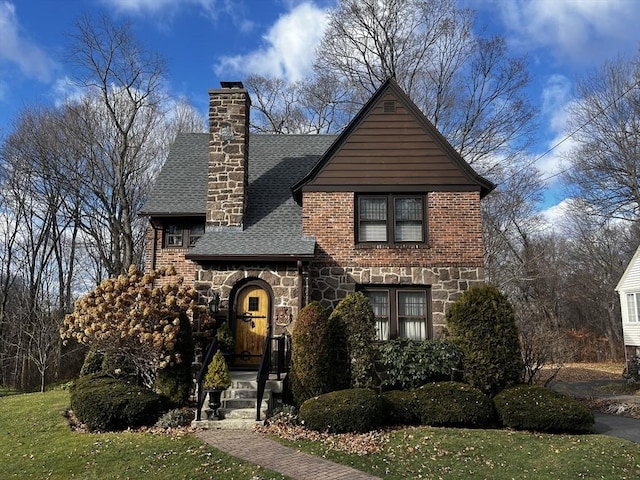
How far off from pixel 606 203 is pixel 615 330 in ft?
36.5

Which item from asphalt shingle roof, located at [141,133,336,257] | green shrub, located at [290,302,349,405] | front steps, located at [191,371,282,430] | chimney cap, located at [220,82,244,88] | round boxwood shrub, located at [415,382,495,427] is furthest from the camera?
chimney cap, located at [220,82,244,88]

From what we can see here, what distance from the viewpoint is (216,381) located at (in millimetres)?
9570

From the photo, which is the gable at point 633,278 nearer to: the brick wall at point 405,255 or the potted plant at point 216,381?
the brick wall at point 405,255

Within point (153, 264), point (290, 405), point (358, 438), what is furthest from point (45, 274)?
point (358, 438)

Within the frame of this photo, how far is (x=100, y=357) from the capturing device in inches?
496

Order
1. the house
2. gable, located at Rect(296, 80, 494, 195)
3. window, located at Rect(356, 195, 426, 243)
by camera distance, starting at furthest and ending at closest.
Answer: gable, located at Rect(296, 80, 494, 195)
window, located at Rect(356, 195, 426, 243)
the house

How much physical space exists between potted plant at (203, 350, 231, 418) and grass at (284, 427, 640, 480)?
194 centimetres

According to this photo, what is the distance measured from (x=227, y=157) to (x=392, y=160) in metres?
4.42

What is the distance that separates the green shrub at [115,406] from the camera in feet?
30.5

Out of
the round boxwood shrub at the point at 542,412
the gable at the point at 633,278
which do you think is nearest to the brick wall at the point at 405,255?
the round boxwood shrub at the point at 542,412

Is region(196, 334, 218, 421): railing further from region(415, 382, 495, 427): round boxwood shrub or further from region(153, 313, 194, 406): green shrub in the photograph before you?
region(415, 382, 495, 427): round boxwood shrub

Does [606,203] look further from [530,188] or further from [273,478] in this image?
[273,478]

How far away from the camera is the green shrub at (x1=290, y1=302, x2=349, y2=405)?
34.2 ft

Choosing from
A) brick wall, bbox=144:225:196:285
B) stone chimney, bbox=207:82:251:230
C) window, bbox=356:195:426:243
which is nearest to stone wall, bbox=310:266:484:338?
window, bbox=356:195:426:243
